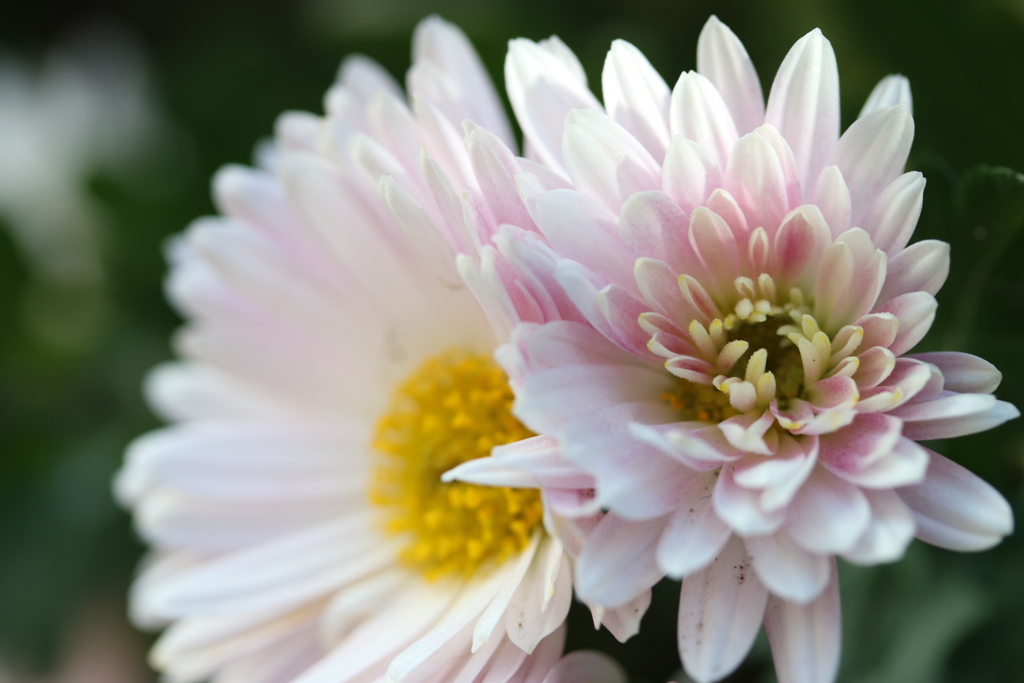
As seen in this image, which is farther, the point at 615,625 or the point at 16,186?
the point at 16,186

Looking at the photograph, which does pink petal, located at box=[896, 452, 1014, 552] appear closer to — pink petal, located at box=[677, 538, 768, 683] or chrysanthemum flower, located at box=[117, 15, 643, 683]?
pink petal, located at box=[677, 538, 768, 683]

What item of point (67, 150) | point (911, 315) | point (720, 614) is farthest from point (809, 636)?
point (67, 150)

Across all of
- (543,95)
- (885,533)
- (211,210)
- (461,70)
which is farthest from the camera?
(211,210)

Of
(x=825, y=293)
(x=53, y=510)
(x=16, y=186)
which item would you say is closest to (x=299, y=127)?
(x=825, y=293)

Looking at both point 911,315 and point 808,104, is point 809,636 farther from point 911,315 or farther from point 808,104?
point 808,104

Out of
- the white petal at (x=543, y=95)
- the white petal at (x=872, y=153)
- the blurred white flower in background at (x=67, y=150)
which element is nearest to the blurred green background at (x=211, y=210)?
the blurred white flower in background at (x=67, y=150)

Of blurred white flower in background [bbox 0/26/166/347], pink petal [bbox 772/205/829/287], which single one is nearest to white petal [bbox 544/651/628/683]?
pink petal [bbox 772/205/829/287]

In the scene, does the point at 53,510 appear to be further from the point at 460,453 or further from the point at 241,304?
the point at 460,453
